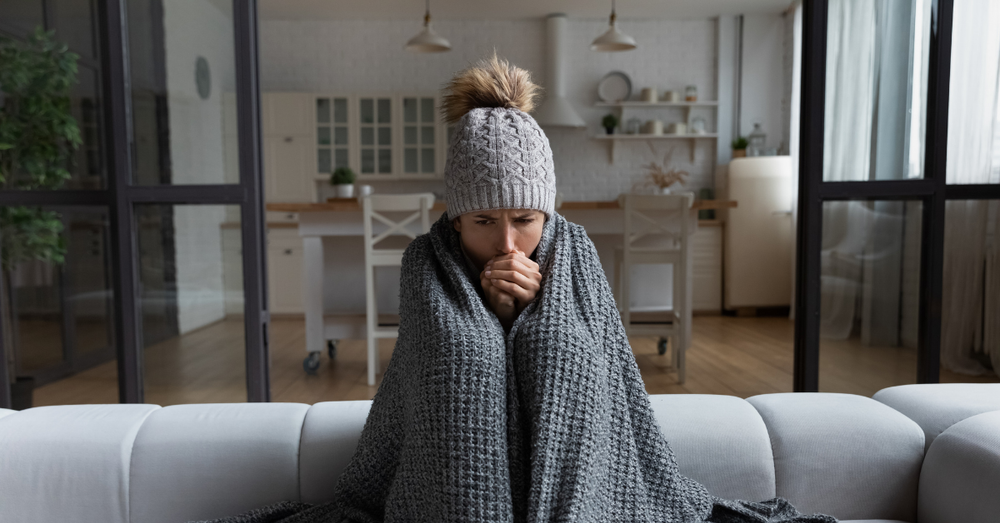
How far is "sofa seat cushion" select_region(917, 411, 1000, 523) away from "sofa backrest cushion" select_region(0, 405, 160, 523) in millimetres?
1278

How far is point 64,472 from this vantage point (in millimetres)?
985

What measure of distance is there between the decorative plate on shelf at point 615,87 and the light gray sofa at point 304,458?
499 centimetres

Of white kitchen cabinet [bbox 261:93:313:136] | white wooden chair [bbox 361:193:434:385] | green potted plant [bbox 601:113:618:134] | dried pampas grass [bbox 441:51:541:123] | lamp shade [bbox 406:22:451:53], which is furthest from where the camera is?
green potted plant [bbox 601:113:618:134]

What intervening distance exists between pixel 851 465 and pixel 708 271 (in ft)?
14.7

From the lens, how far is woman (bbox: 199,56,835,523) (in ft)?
2.58

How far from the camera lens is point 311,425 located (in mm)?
1062

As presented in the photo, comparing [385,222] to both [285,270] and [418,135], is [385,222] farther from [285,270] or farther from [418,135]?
[418,135]

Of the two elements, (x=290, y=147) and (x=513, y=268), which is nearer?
(x=513, y=268)

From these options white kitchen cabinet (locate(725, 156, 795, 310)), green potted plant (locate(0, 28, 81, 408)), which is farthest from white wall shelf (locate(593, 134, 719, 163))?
green potted plant (locate(0, 28, 81, 408))

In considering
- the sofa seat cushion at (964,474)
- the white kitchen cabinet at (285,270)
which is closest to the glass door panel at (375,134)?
the white kitchen cabinet at (285,270)

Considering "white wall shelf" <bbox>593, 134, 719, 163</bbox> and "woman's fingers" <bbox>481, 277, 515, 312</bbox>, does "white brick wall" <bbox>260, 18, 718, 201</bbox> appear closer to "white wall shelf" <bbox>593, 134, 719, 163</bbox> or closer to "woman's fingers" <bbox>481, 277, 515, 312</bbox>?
"white wall shelf" <bbox>593, 134, 719, 163</bbox>

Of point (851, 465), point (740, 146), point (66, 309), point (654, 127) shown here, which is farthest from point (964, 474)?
point (654, 127)

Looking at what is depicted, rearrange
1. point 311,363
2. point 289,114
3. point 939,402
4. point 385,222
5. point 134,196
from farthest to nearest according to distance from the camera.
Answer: point 289,114 → point 311,363 → point 385,222 → point 134,196 → point 939,402

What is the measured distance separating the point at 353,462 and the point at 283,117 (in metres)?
5.15
